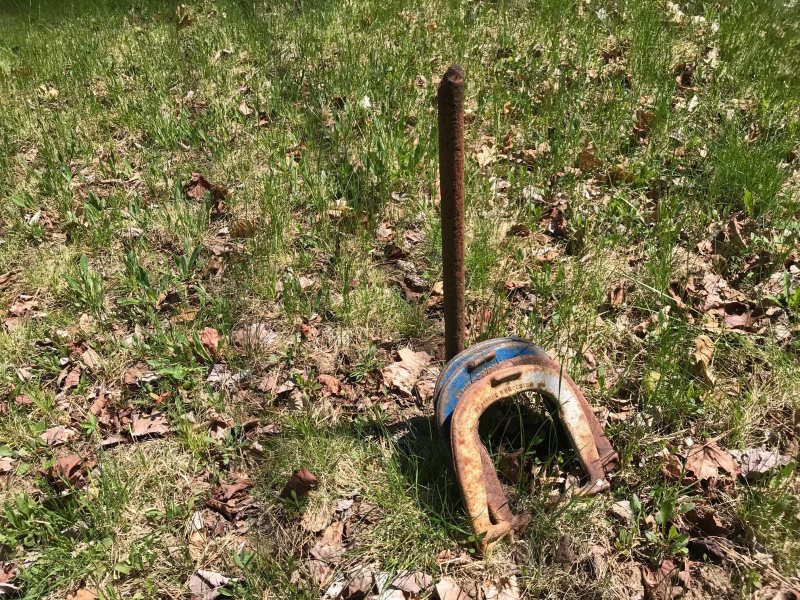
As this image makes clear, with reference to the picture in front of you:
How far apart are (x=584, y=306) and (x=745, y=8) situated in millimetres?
3233

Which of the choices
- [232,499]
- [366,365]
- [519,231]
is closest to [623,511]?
[366,365]

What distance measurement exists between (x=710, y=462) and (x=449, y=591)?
3.44ft

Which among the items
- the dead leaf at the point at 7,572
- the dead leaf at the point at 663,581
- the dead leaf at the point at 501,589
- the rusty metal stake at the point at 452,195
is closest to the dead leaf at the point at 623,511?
the dead leaf at the point at 663,581

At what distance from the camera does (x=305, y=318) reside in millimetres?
2785

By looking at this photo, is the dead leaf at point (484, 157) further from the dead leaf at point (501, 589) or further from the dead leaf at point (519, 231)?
the dead leaf at point (501, 589)

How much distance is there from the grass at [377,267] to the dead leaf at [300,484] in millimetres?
48

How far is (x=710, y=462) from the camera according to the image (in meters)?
2.06

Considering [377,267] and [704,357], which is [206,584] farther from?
[704,357]

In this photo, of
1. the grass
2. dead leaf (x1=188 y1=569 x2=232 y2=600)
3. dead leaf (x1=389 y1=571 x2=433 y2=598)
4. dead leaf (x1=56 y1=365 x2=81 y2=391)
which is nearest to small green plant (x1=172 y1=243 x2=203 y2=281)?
the grass

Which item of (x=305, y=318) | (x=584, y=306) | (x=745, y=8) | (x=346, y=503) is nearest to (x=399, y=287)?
(x=305, y=318)

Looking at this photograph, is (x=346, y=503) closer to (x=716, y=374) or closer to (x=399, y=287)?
(x=399, y=287)

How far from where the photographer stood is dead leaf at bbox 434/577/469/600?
6.05 ft

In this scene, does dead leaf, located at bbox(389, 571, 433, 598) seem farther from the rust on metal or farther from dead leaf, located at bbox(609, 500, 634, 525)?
dead leaf, located at bbox(609, 500, 634, 525)

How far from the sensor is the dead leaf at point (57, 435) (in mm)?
2398
